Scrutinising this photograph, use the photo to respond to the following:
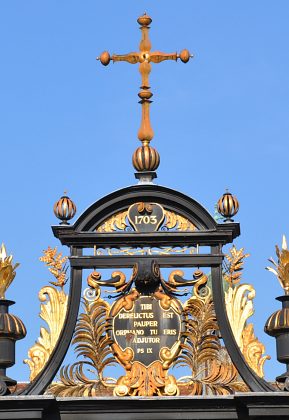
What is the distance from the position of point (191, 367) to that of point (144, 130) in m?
3.07

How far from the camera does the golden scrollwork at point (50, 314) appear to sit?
1911 centimetres

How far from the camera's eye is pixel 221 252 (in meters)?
19.3

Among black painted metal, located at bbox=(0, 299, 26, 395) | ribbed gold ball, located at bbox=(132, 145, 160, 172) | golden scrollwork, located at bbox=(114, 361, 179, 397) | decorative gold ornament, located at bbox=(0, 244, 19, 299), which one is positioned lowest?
golden scrollwork, located at bbox=(114, 361, 179, 397)

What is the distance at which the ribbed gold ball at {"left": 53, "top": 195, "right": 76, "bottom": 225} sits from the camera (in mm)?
19406

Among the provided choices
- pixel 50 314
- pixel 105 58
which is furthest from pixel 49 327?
pixel 105 58

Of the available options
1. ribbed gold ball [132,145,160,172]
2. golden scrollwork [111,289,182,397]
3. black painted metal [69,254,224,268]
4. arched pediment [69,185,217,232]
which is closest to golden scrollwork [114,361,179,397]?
golden scrollwork [111,289,182,397]

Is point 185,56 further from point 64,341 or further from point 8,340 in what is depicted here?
point 8,340

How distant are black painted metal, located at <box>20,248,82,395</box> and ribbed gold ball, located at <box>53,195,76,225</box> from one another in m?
0.39

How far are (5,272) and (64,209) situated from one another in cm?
105

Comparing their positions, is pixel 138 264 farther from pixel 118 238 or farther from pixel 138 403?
pixel 138 403

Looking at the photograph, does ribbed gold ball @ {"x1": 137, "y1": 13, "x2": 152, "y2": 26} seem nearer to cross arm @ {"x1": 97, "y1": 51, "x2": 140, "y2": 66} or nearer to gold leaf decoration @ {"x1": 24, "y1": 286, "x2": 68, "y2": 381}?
cross arm @ {"x1": 97, "y1": 51, "x2": 140, "y2": 66}

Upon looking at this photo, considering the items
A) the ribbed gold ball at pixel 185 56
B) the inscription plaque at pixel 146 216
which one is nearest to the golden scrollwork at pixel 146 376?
the inscription plaque at pixel 146 216

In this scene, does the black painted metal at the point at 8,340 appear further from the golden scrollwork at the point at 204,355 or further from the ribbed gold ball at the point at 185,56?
the ribbed gold ball at the point at 185,56

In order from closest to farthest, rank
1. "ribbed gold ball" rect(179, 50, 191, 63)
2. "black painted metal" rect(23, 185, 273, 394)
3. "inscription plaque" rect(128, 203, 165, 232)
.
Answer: "black painted metal" rect(23, 185, 273, 394) < "inscription plaque" rect(128, 203, 165, 232) < "ribbed gold ball" rect(179, 50, 191, 63)
